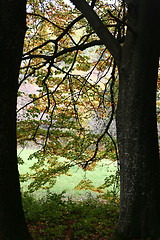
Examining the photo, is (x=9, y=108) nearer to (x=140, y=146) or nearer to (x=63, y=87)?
(x=140, y=146)

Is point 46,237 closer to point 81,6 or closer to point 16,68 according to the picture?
point 16,68

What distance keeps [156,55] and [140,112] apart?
2.63 feet

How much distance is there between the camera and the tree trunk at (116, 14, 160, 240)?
279cm

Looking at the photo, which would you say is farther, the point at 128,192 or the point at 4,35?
the point at 128,192

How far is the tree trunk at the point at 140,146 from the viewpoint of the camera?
279cm

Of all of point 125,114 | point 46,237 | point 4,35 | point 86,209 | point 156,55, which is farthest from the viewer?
point 86,209

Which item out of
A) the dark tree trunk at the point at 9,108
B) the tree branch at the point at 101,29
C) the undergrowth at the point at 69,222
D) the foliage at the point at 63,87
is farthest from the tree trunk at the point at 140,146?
the dark tree trunk at the point at 9,108

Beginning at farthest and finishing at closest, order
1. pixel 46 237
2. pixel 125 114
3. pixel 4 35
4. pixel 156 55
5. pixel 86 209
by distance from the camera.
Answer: pixel 86 209
pixel 46 237
pixel 125 114
pixel 156 55
pixel 4 35

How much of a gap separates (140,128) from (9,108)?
68.4 inches

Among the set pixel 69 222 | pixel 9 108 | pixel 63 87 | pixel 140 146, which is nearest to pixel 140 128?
pixel 140 146

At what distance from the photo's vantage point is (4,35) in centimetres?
219

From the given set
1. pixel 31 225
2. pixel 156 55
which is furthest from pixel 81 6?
pixel 31 225

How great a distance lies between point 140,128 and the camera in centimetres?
287

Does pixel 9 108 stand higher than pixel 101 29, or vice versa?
pixel 101 29
